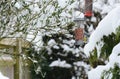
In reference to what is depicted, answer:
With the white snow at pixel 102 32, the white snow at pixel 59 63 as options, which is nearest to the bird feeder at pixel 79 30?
the white snow at pixel 102 32

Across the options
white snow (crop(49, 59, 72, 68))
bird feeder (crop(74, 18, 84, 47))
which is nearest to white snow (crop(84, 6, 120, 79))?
bird feeder (crop(74, 18, 84, 47))

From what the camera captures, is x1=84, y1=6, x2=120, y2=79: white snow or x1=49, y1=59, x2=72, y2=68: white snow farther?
x1=49, y1=59, x2=72, y2=68: white snow

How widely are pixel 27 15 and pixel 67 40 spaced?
6.39 meters


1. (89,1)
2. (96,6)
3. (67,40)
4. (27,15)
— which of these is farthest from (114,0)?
(27,15)

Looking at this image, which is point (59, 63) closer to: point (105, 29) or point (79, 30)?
point (79, 30)

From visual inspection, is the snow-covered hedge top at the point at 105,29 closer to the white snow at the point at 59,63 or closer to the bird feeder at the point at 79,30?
the bird feeder at the point at 79,30

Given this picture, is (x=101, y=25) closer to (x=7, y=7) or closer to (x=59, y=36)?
(x=7, y=7)

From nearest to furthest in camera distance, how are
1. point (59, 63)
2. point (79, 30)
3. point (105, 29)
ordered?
point (105, 29)
point (79, 30)
point (59, 63)

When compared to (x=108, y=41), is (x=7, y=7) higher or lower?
higher

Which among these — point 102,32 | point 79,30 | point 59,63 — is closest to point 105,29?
point 102,32

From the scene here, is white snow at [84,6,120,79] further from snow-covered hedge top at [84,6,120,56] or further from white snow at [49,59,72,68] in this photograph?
white snow at [49,59,72,68]

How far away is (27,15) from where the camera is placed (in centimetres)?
619

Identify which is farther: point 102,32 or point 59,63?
point 59,63

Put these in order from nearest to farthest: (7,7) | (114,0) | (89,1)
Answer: (7,7) < (89,1) < (114,0)
